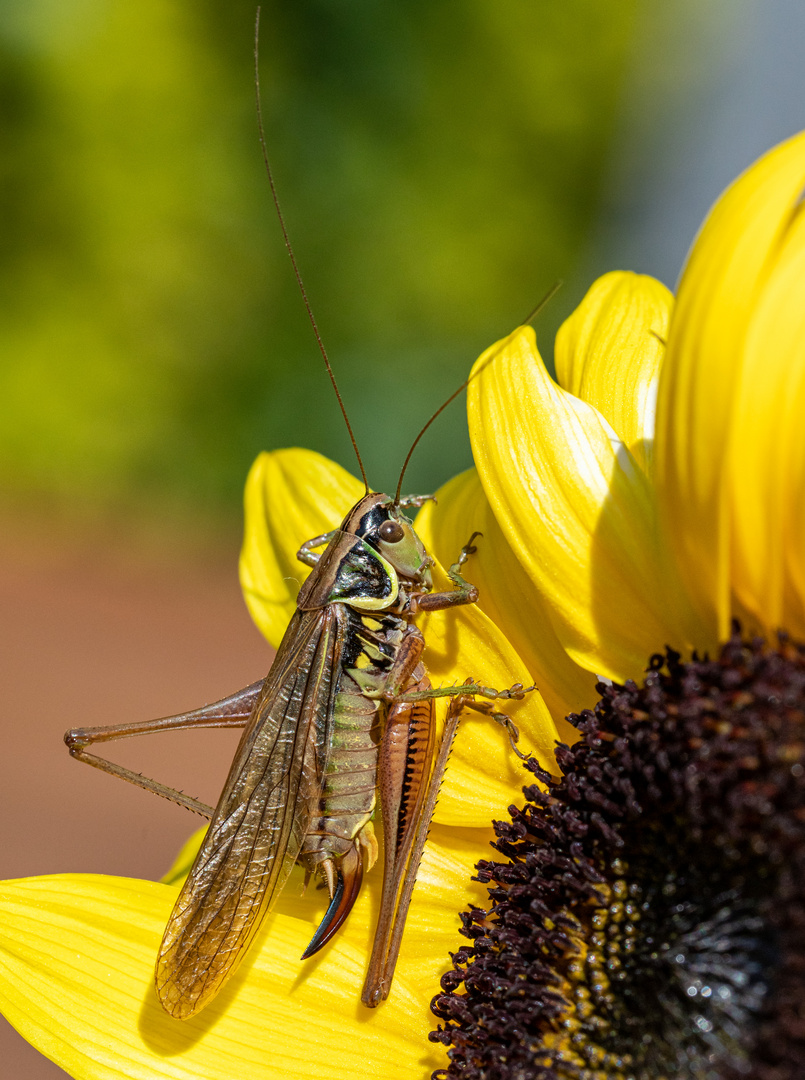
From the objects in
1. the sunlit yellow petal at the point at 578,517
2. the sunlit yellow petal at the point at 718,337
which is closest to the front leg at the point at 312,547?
the sunlit yellow petal at the point at 578,517

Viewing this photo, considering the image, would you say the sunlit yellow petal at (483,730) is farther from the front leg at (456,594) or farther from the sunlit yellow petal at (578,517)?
the sunlit yellow petal at (578,517)

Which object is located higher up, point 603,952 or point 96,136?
point 96,136

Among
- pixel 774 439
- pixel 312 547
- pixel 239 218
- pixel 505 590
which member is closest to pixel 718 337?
pixel 774 439

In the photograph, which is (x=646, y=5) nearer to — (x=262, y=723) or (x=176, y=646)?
(x=176, y=646)

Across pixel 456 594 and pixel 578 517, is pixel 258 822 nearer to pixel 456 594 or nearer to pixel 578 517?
pixel 456 594

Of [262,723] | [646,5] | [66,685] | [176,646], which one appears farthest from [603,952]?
[646,5]

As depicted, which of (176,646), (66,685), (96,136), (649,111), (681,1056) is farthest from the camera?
(649,111)

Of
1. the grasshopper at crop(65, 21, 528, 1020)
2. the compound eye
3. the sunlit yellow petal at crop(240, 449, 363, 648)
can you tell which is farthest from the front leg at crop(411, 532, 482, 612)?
the sunlit yellow petal at crop(240, 449, 363, 648)

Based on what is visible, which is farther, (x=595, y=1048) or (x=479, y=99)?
(x=479, y=99)
